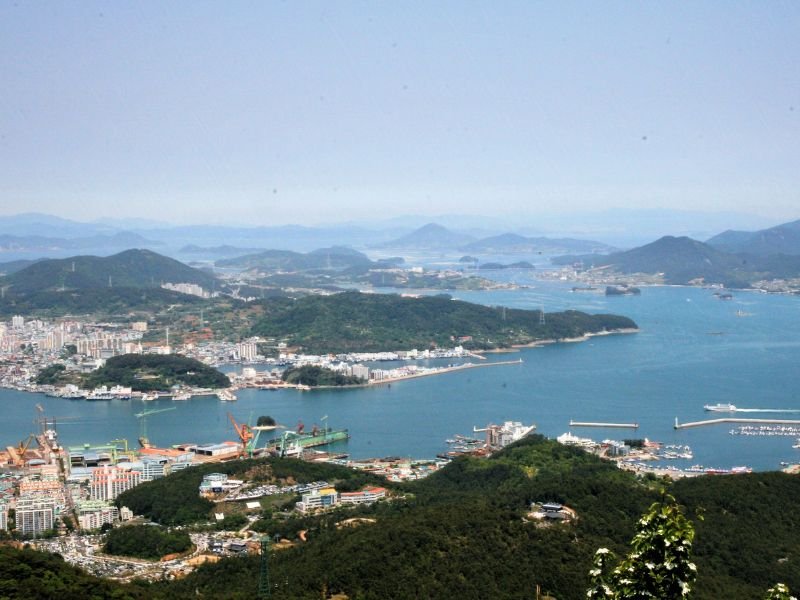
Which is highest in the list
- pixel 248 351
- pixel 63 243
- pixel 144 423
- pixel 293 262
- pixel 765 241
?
pixel 765 241

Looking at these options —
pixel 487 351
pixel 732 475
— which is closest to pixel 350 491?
pixel 732 475

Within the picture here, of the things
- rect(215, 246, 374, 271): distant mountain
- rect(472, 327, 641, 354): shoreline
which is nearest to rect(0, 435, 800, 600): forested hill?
rect(472, 327, 641, 354): shoreline

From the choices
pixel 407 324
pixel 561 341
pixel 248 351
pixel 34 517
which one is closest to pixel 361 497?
pixel 34 517

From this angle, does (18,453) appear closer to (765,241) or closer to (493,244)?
(765,241)

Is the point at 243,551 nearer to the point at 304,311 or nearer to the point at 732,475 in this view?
the point at 732,475

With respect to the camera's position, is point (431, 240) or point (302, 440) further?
point (431, 240)

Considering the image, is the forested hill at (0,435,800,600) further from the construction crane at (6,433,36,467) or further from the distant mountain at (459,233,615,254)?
the distant mountain at (459,233,615,254)
